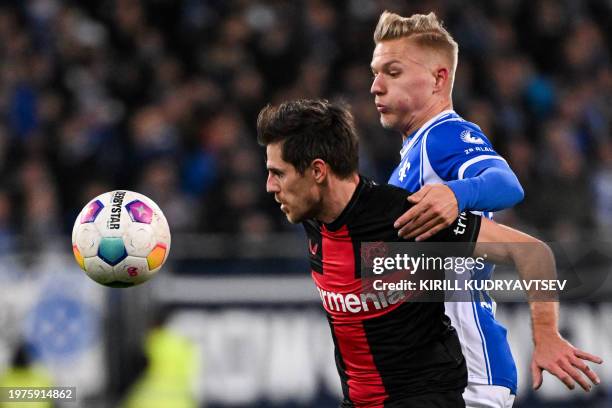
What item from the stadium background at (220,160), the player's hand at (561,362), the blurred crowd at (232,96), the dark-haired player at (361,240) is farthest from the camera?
the blurred crowd at (232,96)

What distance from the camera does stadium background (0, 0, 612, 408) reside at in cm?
995

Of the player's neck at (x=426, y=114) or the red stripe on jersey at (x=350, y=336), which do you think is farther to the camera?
the player's neck at (x=426, y=114)

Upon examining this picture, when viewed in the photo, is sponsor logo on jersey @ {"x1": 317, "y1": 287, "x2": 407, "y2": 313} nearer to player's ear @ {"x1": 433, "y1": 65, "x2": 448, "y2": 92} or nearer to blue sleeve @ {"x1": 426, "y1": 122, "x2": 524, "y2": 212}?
blue sleeve @ {"x1": 426, "y1": 122, "x2": 524, "y2": 212}

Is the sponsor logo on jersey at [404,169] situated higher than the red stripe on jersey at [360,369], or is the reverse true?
the sponsor logo on jersey at [404,169]

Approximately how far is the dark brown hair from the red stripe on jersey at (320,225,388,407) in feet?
0.97

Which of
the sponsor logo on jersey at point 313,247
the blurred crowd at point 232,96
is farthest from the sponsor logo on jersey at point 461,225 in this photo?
the blurred crowd at point 232,96

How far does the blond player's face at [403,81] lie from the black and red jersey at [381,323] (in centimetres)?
63

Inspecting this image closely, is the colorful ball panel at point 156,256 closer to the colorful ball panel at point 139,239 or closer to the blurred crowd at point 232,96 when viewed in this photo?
the colorful ball panel at point 139,239

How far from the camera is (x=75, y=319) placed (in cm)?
996

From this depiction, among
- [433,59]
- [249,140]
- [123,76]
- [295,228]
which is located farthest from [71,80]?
[433,59]

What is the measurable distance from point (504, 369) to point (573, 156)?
6591 millimetres

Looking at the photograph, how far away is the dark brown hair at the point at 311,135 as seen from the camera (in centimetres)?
462

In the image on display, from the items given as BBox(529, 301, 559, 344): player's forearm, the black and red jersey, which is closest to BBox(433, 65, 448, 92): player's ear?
the black and red jersey

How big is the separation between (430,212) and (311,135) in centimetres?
65
